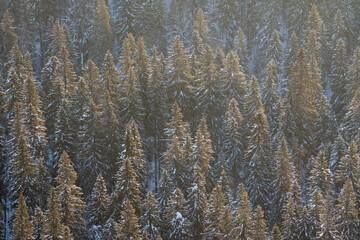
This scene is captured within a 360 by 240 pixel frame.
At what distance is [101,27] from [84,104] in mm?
26471

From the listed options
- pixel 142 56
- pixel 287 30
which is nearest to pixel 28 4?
pixel 142 56

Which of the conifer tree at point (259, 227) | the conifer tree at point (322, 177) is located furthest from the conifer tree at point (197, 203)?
the conifer tree at point (322, 177)

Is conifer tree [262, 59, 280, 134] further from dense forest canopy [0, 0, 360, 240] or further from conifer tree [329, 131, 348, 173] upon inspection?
conifer tree [329, 131, 348, 173]

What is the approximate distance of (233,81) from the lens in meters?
57.2

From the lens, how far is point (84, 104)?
54031 millimetres

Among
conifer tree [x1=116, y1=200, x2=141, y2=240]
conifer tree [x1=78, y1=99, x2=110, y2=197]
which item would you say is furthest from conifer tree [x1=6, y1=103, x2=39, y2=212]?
conifer tree [x1=116, y1=200, x2=141, y2=240]

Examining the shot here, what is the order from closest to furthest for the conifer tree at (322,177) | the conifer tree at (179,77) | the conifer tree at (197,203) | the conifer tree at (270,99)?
the conifer tree at (197,203) < the conifer tree at (322,177) < the conifer tree at (179,77) < the conifer tree at (270,99)

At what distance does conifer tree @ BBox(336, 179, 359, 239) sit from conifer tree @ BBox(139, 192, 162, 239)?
56.4 ft

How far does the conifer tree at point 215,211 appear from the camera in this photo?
40.6 metres

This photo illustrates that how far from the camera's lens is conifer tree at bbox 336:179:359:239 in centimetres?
4078

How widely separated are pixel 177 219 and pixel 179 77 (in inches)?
814

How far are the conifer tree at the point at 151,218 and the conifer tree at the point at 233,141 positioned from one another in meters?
13.0

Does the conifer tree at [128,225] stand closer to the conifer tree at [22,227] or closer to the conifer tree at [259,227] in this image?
the conifer tree at [22,227]

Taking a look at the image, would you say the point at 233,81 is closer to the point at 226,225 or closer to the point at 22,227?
the point at 226,225
